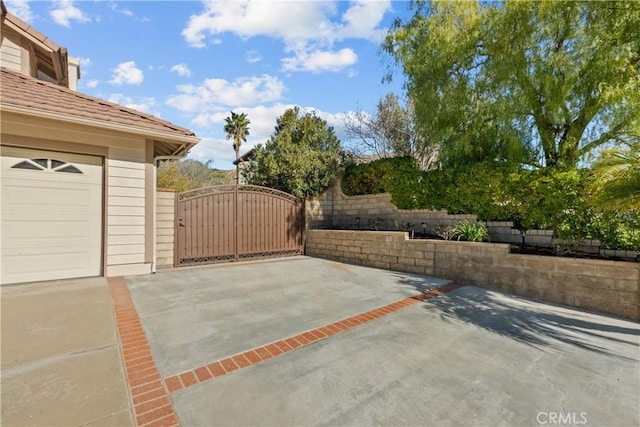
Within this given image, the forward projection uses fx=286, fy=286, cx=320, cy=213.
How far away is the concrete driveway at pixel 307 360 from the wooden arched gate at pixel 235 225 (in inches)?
99.9

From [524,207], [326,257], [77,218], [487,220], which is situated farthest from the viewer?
[326,257]

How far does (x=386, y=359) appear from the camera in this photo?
2.78 metres

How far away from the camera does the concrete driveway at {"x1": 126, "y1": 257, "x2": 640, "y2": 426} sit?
2.05m

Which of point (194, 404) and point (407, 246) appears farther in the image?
point (407, 246)

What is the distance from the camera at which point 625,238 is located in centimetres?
467

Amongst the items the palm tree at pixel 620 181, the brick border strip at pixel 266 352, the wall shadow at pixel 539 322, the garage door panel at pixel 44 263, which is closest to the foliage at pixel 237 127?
the garage door panel at pixel 44 263

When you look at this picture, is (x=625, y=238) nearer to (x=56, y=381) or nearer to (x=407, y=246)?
(x=407, y=246)

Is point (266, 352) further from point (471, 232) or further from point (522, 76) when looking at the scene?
point (522, 76)

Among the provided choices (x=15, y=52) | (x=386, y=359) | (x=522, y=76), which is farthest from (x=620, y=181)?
(x=15, y=52)

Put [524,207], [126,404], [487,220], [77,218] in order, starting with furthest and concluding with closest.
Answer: [487,220], [524,207], [77,218], [126,404]

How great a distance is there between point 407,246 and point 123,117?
22.5 feet

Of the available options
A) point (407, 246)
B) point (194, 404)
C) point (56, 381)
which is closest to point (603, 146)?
point (407, 246)

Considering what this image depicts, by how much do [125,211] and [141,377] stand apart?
458cm

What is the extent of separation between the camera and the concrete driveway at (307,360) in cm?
202
